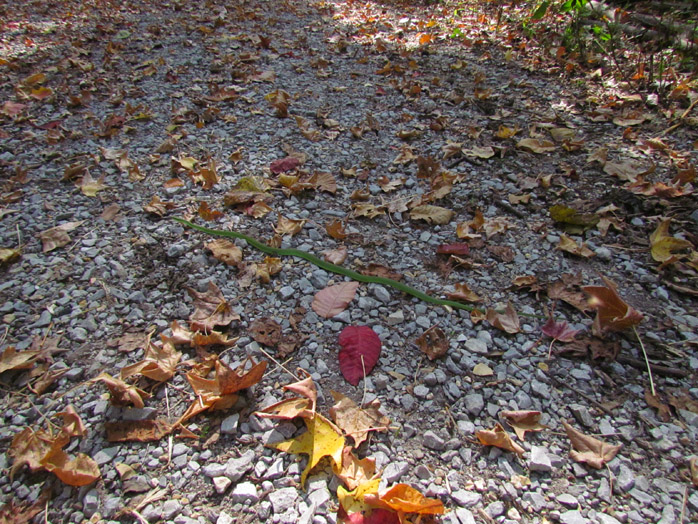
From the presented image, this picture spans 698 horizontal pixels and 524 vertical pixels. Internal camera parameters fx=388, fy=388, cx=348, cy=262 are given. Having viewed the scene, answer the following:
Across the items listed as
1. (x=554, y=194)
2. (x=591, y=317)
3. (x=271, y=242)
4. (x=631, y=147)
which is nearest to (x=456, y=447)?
(x=591, y=317)

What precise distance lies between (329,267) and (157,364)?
3.09ft

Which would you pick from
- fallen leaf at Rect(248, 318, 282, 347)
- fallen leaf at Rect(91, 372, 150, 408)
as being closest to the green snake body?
fallen leaf at Rect(248, 318, 282, 347)

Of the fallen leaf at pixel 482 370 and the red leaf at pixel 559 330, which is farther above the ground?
the red leaf at pixel 559 330

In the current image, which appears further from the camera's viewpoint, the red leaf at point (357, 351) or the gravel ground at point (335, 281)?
the red leaf at point (357, 351)

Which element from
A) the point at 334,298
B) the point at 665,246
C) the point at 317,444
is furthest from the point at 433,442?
the point at 665,246

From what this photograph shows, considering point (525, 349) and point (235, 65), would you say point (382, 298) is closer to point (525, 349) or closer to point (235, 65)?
point (525, 349)

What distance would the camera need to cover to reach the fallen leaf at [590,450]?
1325mm

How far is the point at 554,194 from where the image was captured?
258 cm

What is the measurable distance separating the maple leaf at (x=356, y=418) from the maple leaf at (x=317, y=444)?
51mm

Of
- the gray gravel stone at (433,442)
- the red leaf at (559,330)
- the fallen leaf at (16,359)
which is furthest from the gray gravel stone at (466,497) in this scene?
the fallen leaf at (16,359)

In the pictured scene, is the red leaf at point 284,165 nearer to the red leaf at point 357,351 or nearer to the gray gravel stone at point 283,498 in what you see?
the red leaf at point 357,351

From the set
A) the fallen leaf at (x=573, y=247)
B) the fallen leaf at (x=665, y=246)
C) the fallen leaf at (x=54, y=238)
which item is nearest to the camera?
the fallen leaf at (x=665, y=246)

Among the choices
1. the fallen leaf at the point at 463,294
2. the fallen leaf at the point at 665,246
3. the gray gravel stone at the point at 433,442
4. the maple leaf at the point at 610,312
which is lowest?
the gray gravel stone at the point at 433,442

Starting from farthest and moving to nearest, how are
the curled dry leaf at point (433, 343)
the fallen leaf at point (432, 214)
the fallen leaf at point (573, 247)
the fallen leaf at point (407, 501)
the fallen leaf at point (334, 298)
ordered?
the fallen leaf at point (432, 214) → the fallen leaf at point (573, 247) → the fallen leaf at point (334, 298) → the curled dry leaf at point (433, 343) → the fallen leaf at point (407, 501)
